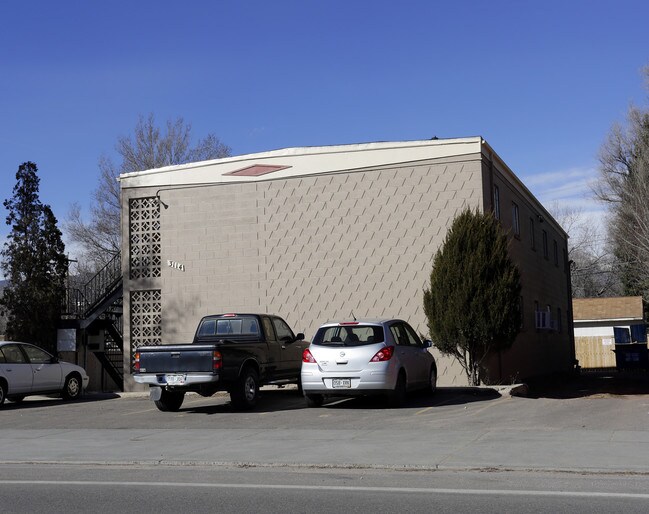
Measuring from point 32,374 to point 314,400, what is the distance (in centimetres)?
733

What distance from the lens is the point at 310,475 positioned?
9117 millimetres

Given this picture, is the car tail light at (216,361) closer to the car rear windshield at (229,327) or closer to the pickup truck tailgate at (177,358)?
the pickup truck tailgate at (177,358)

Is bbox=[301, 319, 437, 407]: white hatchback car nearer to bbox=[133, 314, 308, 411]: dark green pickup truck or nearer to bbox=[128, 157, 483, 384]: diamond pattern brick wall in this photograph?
bbox=[133, 314, 308, 411]: dark green pickup truck

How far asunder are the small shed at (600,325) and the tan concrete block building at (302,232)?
22669 millimetres

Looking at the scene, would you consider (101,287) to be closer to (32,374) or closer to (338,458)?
(32,374)

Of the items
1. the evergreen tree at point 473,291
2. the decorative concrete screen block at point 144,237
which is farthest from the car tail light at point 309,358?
the decorative concrete screen block at point 144,237

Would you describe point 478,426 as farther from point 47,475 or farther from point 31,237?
point 31,237

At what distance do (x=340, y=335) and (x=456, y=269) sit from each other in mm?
3827

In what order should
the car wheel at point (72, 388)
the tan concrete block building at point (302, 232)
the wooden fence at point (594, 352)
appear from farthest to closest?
1. the wooden fence at point (594, 352)
2. the tan concrete block building at point (302, 232)
3. the car wheel at point (72, 388)

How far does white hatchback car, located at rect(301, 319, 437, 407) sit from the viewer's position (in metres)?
15.1

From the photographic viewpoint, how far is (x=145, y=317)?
2302cm

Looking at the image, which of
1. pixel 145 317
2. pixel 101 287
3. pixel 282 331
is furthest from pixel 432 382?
pixel 101 287

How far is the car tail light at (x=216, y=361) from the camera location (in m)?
15.0

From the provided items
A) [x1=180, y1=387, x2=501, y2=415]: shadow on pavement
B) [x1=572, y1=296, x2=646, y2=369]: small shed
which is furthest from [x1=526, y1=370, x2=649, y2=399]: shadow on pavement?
[x1=572, y1=296, x2=646, y2=369]: small shed
